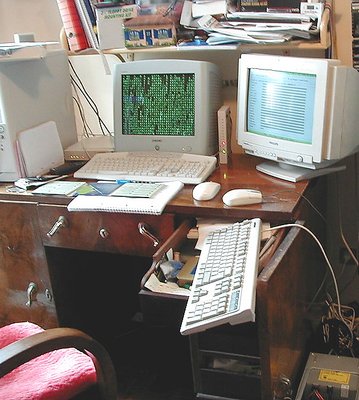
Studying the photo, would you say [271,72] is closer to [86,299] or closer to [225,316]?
[225,316]

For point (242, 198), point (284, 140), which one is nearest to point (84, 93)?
point (284, 140)

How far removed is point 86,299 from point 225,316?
3.45 feet

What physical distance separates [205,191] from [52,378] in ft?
2.12

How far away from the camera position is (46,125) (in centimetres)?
202

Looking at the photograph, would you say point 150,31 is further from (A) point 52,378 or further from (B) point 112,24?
(A) point 52,378

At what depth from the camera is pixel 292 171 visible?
1.80m

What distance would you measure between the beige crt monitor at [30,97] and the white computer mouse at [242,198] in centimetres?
75

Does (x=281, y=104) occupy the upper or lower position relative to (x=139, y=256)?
upper

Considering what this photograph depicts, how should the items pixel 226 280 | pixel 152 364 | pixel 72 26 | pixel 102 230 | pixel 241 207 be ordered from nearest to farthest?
pixel 226 280 → pixel 241 207 → pixel 102 230 → pixel 72 26 → pixel 152 364

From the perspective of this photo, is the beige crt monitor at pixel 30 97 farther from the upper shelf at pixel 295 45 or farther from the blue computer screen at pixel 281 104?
the blue computer screen at pixel 281 104

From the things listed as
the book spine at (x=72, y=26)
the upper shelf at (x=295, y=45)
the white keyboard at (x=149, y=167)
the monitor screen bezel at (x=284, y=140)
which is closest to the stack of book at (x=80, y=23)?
the book spine at (x=72, y=26)

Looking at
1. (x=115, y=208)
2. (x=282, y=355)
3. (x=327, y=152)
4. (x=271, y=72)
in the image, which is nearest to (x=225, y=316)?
(x=282, y=355)

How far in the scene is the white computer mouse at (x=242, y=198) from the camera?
1569 mm

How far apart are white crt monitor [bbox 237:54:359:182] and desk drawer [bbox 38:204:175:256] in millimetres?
431
